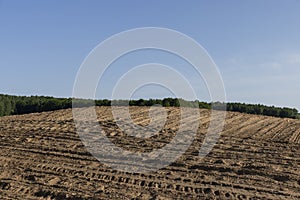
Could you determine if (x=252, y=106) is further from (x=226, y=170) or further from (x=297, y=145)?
(x=226, y=170)

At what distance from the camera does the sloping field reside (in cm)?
913

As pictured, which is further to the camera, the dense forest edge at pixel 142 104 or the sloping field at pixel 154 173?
the dense forest edge at pixel 142 104

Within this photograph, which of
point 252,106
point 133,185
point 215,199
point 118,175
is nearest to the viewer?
point 215,199

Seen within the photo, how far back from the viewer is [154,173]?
10.9 m

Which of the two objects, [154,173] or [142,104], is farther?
[142,104]

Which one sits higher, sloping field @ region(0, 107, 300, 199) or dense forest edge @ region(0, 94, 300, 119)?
dense forest edge @ region(0, 94, 300, 119)

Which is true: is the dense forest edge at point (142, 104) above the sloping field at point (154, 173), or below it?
above

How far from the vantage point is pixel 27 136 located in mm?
16781

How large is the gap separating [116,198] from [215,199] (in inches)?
80.5

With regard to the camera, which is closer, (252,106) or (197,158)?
(197,158)

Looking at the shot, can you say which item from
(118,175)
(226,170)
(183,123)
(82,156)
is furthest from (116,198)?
(183,123)

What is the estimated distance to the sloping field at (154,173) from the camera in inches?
359

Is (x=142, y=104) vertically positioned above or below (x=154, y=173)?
above

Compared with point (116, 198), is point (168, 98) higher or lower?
higher
